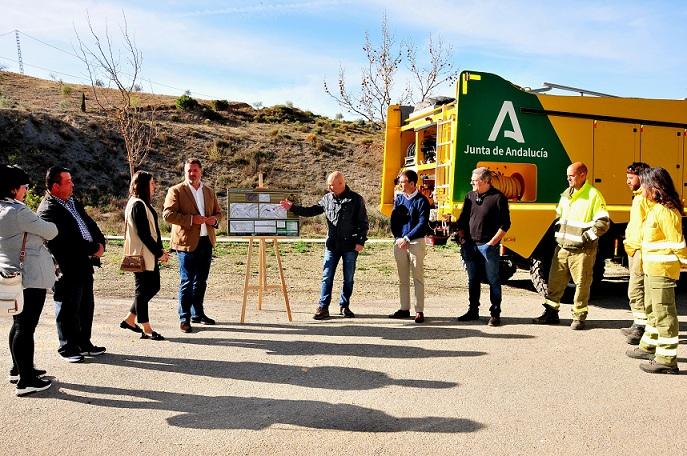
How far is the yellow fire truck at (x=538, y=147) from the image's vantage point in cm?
816

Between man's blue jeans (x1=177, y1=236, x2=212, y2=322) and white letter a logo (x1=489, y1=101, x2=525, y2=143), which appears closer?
man's blue jeans (x1=177, y1=236, x2=212, y2=322)

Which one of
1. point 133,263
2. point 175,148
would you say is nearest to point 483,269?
point 133,263

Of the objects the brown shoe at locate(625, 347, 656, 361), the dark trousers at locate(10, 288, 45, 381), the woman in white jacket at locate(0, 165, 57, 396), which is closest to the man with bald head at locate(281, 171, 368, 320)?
the brown shoe at locate(625, 347, 656, 361)

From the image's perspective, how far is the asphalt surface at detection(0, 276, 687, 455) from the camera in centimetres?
387

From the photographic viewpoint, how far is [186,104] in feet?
137

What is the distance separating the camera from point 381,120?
22359 millimetres

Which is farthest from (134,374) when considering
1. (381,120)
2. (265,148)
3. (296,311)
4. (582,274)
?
(265,148)

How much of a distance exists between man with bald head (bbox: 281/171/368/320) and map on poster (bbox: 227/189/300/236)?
169 mm

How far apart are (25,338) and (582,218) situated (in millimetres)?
5895

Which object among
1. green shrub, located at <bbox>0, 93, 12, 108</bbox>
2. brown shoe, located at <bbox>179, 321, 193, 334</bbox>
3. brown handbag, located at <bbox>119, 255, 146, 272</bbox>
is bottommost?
brown shoe, located at <bbox>179, 321, 193, 334</bbox>

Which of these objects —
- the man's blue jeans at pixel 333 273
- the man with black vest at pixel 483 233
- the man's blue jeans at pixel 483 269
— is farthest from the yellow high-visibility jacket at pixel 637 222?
the man's blue jeans at pixel 333 273

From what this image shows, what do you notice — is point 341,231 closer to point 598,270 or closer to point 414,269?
point 414,269

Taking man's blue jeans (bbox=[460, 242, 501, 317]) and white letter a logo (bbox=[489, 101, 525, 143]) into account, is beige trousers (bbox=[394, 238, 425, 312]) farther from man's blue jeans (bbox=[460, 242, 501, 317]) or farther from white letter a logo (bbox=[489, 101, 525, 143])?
white letter a logo (bbox=[489, 101, 525, 143])

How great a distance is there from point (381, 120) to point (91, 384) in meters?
18.5
